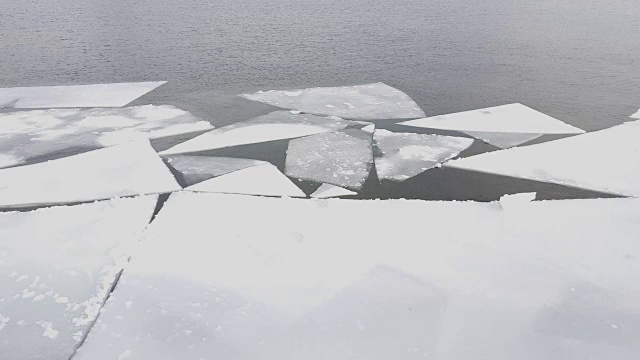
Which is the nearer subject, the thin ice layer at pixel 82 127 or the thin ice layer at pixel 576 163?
the thin ice layer at pixel 576 163

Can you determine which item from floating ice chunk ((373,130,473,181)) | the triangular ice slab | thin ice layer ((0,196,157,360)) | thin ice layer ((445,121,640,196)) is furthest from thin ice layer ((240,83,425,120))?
thin ice layer ((0,196,157,360))

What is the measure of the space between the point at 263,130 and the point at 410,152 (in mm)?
1517

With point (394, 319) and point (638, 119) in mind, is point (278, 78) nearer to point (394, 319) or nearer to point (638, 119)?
point (638, 119)

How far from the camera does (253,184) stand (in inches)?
149

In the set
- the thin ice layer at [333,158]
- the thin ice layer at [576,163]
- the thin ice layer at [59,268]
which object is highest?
the thin ice layer at [576,163]

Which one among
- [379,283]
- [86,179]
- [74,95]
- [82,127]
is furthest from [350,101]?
[379,283]

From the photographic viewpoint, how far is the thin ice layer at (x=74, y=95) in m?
5.75

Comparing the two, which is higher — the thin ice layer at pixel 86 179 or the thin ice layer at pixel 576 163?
the thin ice layer at pixel 576 163

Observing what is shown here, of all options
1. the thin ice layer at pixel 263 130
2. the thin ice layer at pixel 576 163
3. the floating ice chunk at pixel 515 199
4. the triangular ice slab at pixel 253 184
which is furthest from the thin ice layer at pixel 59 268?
the thin ice layer at pixel 576 163

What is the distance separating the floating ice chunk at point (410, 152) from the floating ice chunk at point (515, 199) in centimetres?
81

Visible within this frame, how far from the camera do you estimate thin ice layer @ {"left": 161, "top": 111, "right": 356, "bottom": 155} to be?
4570mm

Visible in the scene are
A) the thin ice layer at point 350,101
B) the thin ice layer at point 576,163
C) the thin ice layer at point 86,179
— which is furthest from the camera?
the thin ice layer at point 350,101

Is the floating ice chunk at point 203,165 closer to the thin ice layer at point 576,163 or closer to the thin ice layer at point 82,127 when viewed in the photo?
the thin ice layer at point 82,127

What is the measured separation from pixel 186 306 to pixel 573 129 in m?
4.38
